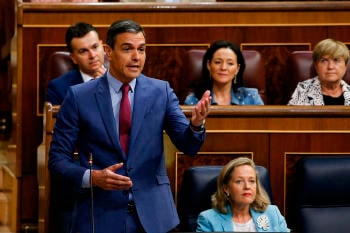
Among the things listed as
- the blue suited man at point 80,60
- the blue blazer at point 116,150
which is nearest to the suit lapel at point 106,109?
the blue blazer at point 116,150

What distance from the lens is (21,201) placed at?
1.73 metres

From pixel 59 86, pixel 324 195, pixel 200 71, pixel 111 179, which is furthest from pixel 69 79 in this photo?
pixel 111 179

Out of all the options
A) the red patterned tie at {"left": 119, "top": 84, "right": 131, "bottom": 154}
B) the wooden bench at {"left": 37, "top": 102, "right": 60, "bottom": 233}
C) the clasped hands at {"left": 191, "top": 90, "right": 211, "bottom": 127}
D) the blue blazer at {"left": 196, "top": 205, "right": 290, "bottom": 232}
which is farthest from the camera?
the wooden bench at {"left": 37, "top": 102, "right": 60, "bottom": 233}

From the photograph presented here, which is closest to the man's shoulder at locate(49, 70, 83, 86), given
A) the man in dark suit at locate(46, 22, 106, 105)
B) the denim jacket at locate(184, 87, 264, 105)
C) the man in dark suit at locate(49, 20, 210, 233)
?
the man in dark suit at locate(46, 22, 106, 105)

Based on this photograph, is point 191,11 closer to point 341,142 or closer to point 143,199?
point 341,142

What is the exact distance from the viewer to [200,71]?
1.77 meters

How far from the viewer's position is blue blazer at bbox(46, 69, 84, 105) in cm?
164

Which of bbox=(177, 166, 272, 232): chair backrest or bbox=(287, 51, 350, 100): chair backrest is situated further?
bbox=(287, 51, 350, 100): chair backrest

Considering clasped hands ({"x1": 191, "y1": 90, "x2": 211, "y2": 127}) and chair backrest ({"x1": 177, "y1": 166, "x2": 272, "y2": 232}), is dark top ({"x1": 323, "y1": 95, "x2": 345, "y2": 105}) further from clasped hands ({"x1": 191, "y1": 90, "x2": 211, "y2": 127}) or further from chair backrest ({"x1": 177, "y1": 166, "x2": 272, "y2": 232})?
clasped hands ({"x1": 191, "y1": 90, "x2": 211, "y2": 127})

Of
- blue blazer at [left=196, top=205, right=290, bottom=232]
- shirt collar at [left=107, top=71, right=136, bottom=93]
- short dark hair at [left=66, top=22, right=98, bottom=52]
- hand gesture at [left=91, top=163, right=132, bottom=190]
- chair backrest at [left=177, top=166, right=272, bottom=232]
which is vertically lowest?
blue blazer at [left=196, top=205, right=290, bottom=232]

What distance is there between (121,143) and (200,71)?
71cm

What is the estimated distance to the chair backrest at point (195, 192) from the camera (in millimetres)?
1325

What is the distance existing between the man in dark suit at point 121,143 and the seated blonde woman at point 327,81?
26.7 inches

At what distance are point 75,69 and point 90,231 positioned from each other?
725 mm
